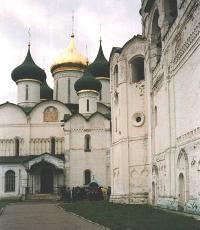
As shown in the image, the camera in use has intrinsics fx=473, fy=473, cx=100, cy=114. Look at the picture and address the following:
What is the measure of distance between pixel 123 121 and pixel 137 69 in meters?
2.95

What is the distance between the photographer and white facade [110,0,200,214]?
15625mm

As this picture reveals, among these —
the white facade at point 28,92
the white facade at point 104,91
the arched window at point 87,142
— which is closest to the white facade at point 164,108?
the arched window at point 87,142

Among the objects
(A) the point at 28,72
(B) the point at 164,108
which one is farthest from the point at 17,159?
(B) the point at 164,108

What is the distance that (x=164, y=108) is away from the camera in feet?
64.1

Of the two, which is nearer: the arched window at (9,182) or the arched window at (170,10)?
the arched window at (170,10)

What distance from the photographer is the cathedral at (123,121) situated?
16.5m

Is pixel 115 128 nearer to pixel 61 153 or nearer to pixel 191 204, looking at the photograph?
pixel 191 204

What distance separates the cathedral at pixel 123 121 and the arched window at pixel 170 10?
0.04 m

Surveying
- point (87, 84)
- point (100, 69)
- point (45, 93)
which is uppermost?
point (100, 69)

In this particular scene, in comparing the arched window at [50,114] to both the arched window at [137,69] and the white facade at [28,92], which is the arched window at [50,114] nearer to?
the white facade at [28,92]

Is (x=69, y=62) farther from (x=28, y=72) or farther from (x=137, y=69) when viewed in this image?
(x=137, y=69)

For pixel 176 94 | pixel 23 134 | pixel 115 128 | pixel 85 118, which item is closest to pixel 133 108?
Answer: pixel 115 128

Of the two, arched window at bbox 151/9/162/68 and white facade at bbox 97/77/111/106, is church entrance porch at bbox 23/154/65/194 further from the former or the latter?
arched window at bbox 151/9/162/68

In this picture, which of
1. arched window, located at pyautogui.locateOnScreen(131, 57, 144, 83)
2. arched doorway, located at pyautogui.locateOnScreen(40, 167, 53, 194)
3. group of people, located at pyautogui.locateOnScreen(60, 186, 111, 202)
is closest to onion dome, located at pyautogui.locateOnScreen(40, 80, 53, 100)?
arched doorway, located at pyautogui.locateOnScreen(40, 167, 53, 194)
